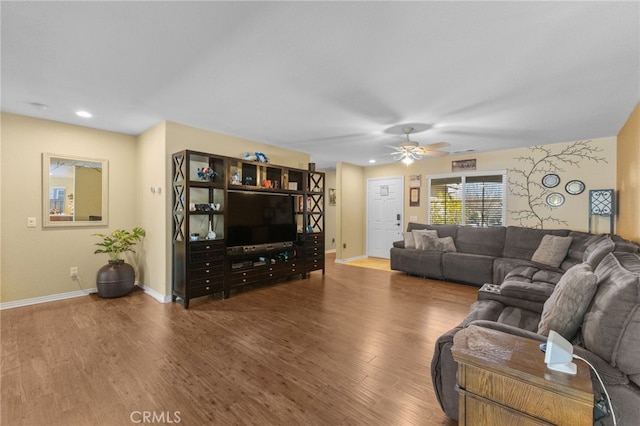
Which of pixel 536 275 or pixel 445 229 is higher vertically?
pixel 445 229

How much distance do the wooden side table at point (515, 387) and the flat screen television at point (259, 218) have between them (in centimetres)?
350

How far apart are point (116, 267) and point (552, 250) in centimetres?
655

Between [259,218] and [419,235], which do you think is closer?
[259,218]

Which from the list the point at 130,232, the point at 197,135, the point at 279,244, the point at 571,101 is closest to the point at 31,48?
the point at 197,135

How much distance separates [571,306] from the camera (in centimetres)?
152

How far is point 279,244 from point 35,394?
320 centimetres

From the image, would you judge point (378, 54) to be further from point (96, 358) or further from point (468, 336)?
point (96, 358)

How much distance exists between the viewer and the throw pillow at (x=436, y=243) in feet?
17.5

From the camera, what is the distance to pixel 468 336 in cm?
133

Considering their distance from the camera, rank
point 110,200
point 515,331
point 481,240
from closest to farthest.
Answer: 1. point 515,331
2. point 110,200
3. point 481,240

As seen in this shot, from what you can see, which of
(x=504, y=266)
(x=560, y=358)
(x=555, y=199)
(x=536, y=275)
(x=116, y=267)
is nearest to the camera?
(x=560, y=358)

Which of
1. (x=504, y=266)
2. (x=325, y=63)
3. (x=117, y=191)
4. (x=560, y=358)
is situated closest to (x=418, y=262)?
(x=504, y=266)

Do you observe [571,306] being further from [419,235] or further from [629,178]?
[419,235]

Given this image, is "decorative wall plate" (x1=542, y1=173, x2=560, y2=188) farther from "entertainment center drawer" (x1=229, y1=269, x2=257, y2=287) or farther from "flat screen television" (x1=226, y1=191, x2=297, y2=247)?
"entertainment center drawer" (x1=229, y1=269, x2=257, y2=287)
